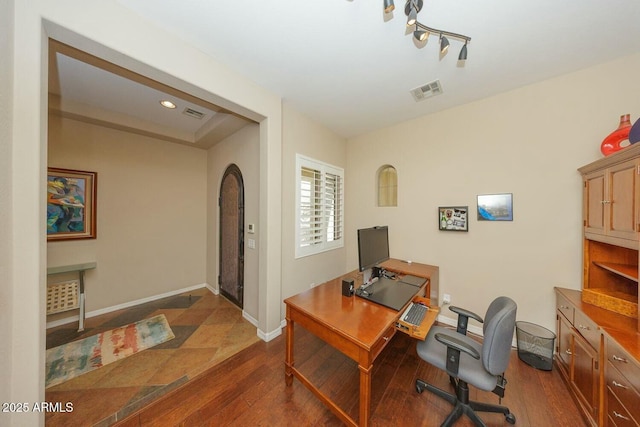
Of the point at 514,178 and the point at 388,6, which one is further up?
the point at 388,6

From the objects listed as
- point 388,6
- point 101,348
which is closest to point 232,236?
point 101,348

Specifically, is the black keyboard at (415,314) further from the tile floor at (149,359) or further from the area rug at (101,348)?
the area rug at (101,348)

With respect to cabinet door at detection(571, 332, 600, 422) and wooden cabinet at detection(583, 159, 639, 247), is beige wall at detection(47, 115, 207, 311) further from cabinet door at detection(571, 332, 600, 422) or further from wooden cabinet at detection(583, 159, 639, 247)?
wooden cabinet at detection(583, 159, 639, 247)

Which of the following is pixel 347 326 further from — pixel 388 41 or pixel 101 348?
pixel 101 348

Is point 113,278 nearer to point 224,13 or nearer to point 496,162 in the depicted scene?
point 224,13

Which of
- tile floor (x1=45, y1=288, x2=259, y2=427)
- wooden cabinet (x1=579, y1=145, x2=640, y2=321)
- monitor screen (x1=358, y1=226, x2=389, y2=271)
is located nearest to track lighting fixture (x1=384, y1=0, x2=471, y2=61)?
wooden cabinet (x1=579, y1=145, x2=640, y2=321)

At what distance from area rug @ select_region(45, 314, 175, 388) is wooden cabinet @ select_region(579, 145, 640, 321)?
4277mm

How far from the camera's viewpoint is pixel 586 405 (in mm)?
1447

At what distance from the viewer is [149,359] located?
6.84 feet

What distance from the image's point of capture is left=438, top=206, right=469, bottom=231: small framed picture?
2529 millimetres

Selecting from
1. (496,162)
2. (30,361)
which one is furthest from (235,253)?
(496,162)

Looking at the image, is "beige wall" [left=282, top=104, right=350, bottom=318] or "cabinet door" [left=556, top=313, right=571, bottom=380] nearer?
"cabinet door" [left=556, top=313, right=571, bottom=380]

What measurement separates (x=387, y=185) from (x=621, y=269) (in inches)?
94.5

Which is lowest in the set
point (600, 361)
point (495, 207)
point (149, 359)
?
point (149, 359)
